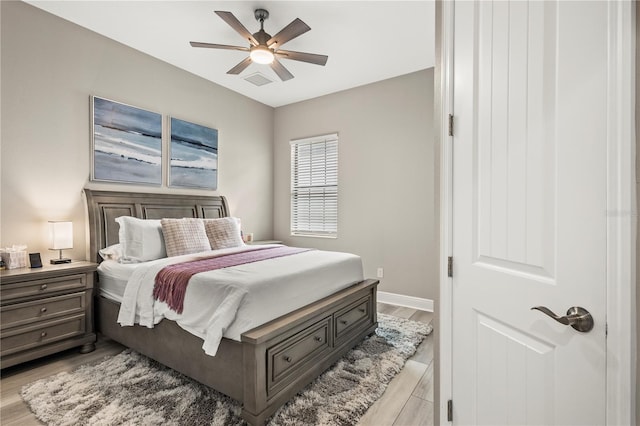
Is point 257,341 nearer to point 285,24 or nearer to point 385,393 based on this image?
point 385,393

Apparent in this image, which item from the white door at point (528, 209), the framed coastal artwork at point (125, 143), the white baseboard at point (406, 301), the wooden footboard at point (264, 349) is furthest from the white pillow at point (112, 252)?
the white baseboard at point (406, 301)

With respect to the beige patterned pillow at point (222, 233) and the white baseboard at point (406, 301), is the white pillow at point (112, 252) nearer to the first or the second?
the beige patterned pillow at point (222, 233)

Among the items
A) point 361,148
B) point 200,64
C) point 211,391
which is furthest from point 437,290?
point 200,64

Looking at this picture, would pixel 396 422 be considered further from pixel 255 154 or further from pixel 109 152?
pixel 255 154

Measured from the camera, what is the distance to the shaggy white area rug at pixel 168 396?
1830mm

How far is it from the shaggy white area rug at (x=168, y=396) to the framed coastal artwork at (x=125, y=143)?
1848 mm

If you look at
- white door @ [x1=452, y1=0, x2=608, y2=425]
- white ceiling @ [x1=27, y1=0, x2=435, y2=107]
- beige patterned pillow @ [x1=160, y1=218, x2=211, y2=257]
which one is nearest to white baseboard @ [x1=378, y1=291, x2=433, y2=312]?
beige patterned pillow @ [x1=160, y1=218, x2=211, y2=257]

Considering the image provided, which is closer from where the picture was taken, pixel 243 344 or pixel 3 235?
pixel 243 344

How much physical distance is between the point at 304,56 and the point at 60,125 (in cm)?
236

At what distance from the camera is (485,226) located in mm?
1172

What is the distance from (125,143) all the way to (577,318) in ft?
12.8

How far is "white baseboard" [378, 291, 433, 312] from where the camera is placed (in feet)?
12.6

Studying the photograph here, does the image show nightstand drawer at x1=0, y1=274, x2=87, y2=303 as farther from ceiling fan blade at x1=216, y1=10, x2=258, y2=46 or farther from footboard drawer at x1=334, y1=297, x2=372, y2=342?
ceiling fan blade at x1=216, y1=10, x2=258, y2=46

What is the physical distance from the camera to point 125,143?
3.38 meters
